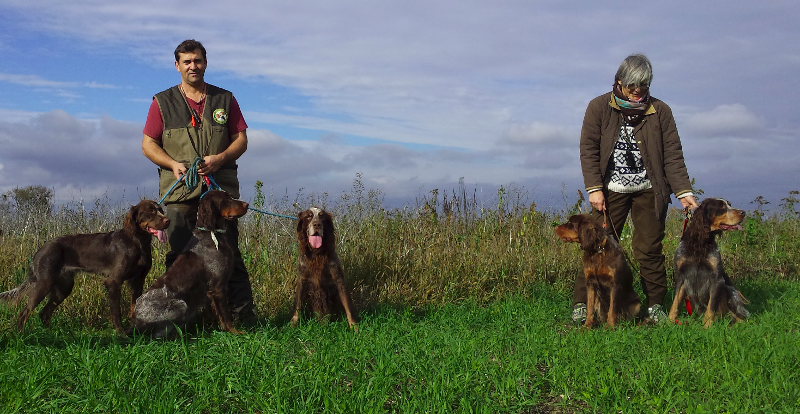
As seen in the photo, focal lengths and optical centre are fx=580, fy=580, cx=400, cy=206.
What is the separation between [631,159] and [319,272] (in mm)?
3125

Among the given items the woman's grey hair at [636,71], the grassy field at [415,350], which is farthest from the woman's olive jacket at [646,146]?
the grassy field at [415,350]

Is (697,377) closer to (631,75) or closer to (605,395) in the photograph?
(605,395)

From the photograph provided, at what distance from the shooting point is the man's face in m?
4.97

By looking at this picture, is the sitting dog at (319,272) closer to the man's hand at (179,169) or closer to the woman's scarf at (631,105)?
the man's hand at (179,169)

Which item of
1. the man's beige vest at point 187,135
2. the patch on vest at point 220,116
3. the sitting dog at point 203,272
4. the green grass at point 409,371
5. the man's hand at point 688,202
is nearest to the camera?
the green grass at point 409,371

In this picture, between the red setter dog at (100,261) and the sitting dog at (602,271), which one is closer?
the red setter dog at (100,261)

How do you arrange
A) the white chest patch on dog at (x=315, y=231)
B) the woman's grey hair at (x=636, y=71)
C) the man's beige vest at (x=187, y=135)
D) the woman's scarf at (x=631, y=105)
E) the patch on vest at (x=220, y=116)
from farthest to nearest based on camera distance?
the woman's scarf at (x=631, y=105) → the woman's grey hair at (x=636, y=71) → the patch on vest at (x=220, y=116) → the man's beige vest at (x=187, y=135) → the white chest patch on dog at (x=315, y=231)

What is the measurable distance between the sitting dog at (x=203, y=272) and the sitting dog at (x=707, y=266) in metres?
4.05

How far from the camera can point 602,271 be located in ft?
17.0

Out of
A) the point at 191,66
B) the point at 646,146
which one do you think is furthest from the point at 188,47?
the point at 646,146

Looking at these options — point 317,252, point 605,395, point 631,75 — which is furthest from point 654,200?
point 317,252

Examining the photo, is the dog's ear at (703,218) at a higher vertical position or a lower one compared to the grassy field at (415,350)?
higher

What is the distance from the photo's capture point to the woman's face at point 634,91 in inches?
211

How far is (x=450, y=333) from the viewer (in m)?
4.76
